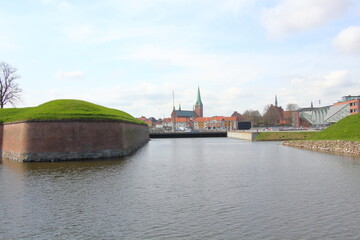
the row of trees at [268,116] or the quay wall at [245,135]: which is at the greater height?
the row of trees at [268,116]

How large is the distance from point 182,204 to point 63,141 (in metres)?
21.1

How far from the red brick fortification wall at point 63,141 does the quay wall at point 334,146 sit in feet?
82.4

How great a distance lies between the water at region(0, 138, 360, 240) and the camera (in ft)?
36.1

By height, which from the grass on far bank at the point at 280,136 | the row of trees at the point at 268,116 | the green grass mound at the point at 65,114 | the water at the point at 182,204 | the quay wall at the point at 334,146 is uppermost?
the row of trees at the point at 268,116

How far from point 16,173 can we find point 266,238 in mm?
19629

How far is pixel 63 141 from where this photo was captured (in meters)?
32.2

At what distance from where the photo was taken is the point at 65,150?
3195 cm

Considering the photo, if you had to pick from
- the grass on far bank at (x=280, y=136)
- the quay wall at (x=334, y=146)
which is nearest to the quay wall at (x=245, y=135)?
the grass on far bank at (x=280, y=136)

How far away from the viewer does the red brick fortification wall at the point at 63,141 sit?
104 ft

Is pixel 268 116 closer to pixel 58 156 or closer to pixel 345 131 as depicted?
pixel 345 131

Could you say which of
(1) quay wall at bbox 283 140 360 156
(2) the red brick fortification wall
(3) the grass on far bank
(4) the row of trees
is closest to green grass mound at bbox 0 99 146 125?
(2) the red brick fortification wall

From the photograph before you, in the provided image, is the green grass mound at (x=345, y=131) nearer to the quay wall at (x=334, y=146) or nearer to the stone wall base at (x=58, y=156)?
the quay wall at (x=334, y=146)

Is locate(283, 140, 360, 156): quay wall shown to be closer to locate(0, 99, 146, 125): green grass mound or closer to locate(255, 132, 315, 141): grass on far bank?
locate(255, 132, 315, 141): grass on far bank

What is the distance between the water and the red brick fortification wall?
856 centimetres
